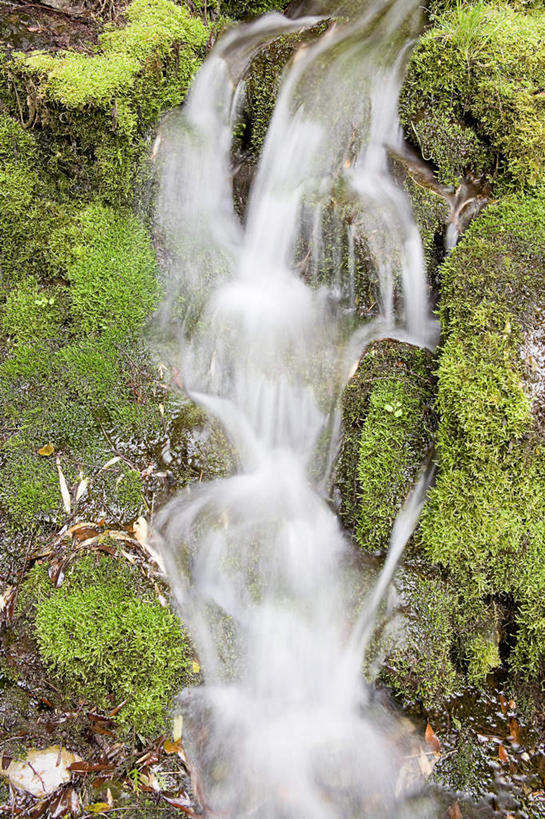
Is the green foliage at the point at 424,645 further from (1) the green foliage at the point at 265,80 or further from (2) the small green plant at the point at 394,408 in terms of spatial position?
(1) the green foliage at the point at 265,80

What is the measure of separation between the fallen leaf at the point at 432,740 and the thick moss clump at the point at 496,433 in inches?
20.2

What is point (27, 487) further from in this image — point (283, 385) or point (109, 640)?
point (283, 385)

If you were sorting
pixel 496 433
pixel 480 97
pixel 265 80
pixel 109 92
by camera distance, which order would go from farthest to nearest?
pixel 265 80 → pixel 109 92 → pixel 480 97 → pixel 496 433

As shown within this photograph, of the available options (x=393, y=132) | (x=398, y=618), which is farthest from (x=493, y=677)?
(x=393, y=132)

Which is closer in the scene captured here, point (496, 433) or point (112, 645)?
point (112, 645)

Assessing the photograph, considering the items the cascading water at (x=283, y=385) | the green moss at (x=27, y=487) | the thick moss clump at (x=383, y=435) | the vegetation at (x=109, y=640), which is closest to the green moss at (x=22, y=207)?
the cascading water at (x=283, y=385)

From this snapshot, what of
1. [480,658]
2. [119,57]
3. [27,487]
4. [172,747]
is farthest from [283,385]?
[119,57]

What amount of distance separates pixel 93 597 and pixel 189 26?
14.9 feet

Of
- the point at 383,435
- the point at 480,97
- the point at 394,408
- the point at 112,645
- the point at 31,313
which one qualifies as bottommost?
the point at 112,645

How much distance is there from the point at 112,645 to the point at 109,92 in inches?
151

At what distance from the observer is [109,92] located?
156 inches

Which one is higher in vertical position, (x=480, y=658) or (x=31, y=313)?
(x=31, y=313)

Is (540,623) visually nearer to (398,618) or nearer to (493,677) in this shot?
(493,677)

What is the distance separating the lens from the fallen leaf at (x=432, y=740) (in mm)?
3270
